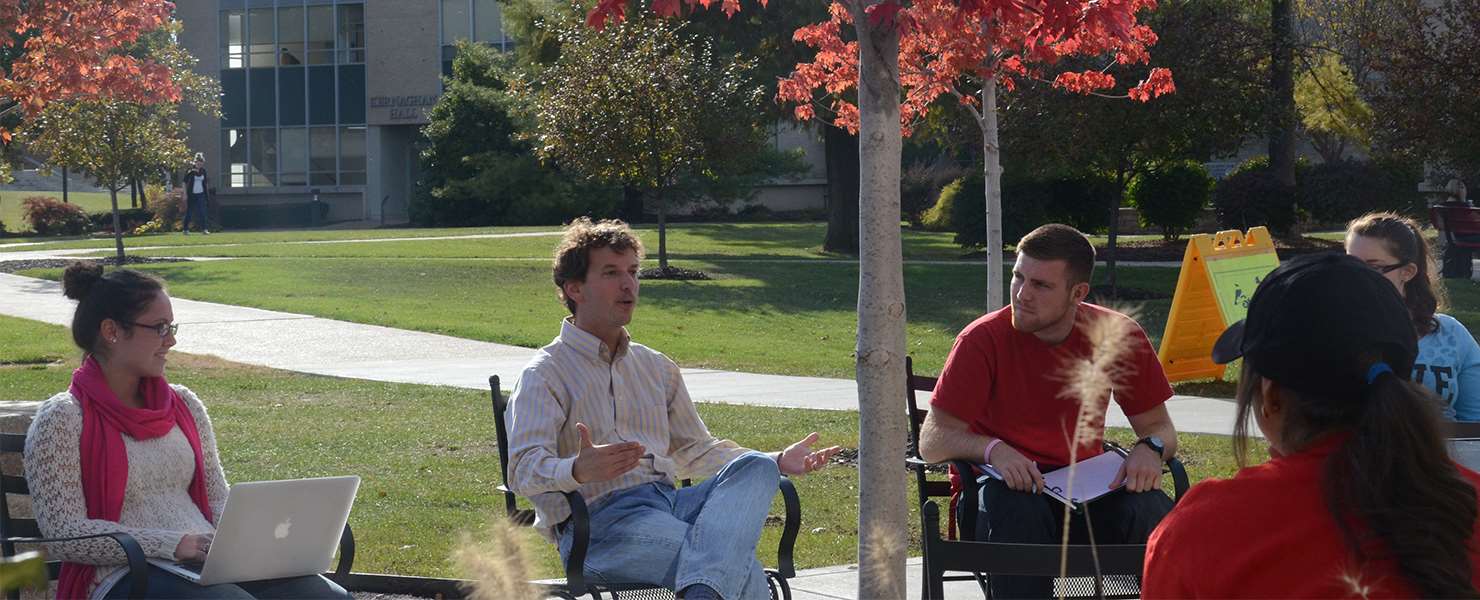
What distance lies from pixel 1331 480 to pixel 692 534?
2.62 m

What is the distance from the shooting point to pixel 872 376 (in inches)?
176

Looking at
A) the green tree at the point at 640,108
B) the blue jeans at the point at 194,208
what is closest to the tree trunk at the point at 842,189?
the green tree at the point at 640,108

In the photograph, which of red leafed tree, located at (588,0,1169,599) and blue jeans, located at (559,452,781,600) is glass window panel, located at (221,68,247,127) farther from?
blue jeans, located at (559,452,781,600)

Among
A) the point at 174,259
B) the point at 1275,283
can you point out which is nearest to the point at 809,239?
the point at 174,259

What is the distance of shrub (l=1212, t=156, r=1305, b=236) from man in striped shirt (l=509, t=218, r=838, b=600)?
23.5m

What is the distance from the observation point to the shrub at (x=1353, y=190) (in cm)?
2839

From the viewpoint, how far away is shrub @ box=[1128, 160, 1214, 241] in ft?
92.2

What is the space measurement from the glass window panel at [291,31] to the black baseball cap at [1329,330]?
1963 inches

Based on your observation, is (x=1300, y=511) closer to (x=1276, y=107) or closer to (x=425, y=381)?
(x=425, y=381)

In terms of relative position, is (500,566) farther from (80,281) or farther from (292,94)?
(292,94)

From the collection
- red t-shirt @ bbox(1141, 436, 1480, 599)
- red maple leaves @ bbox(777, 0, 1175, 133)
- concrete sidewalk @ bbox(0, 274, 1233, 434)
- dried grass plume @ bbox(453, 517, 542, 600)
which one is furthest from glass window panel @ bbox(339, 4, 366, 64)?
red t-shirt @ bbox(1141, 436, 1480, 599)

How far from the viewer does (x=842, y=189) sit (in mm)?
29797

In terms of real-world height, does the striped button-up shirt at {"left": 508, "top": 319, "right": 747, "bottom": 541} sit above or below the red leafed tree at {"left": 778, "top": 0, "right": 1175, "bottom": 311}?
below

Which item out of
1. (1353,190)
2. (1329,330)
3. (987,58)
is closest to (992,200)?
(987,58)
